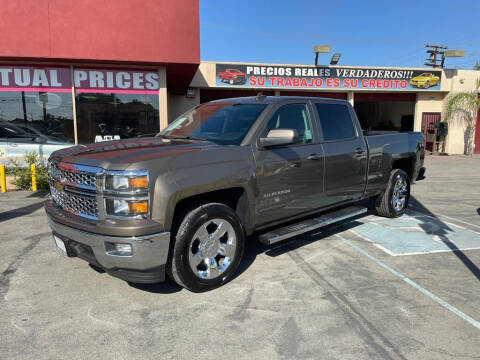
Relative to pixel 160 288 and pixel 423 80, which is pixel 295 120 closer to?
pixel 160 288

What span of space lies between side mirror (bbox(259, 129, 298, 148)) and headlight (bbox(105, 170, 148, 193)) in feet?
4.60

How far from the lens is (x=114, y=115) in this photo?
10.9 m

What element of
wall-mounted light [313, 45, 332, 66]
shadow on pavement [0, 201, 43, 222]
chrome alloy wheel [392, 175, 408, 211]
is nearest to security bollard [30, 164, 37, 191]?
shadow on pavement [0, 201, 43, 222]

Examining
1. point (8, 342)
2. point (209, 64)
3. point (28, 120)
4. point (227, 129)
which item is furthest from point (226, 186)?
point (209, 64)

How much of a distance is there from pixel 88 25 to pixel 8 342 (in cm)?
840

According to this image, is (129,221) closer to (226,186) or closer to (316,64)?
(226,186)

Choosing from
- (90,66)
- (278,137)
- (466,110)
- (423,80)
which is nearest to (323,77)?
(423,80)

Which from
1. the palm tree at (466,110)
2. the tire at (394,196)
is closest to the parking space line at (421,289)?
the tire at (394,196)

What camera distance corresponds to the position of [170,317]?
10.4ft

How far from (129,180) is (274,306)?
1710 millimetres

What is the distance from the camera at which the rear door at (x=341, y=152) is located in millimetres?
4809

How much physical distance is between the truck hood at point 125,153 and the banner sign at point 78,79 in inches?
285

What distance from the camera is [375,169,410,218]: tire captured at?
20.0 feet

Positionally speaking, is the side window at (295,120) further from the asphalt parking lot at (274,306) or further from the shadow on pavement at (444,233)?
the shadow on pavement at (444,233)
